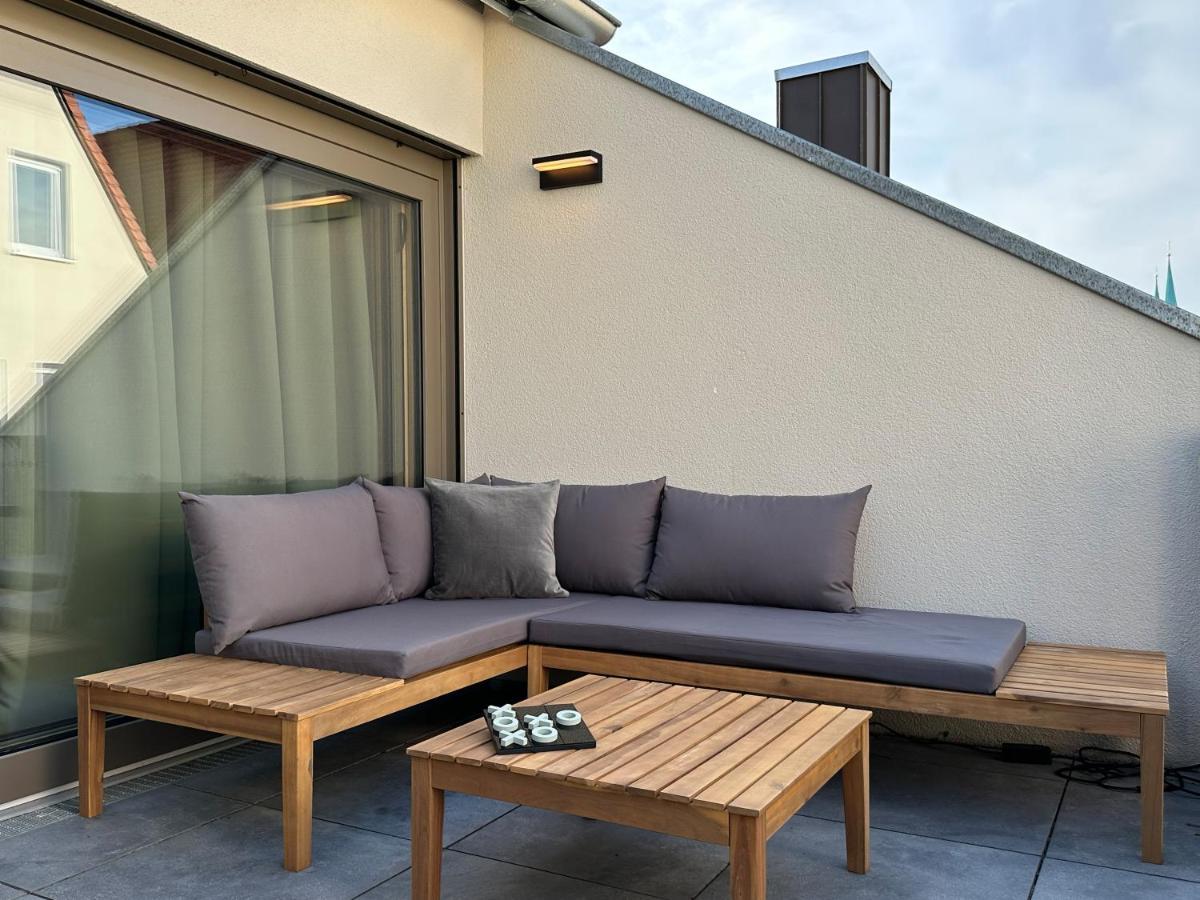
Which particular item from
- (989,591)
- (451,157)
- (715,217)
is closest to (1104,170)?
(715,217)

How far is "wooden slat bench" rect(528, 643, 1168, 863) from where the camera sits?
2.49 m

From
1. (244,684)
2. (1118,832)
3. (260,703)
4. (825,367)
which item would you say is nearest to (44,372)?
(244,684)

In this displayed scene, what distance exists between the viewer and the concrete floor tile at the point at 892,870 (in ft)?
7.43

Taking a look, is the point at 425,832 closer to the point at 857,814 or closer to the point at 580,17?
the point at 857,814

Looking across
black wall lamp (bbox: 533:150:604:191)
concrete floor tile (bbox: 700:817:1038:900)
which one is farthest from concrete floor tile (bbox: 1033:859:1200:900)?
black wall lamp (bbox: 533:150:604:191)

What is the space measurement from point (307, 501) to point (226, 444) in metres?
0.36

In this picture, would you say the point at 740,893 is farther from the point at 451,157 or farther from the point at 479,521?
the point at 451,157

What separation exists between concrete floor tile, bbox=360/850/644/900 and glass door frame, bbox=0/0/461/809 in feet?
3.93

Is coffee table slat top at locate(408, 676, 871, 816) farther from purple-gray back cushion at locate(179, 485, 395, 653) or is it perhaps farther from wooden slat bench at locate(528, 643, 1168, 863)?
purple-gray back cushion at locate(179, 485, 395, 653)

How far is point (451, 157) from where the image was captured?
14.7 ft

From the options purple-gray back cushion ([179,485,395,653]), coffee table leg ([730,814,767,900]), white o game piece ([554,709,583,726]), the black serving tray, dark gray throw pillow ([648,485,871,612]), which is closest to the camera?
coffee table leg ([730,814,767,900])

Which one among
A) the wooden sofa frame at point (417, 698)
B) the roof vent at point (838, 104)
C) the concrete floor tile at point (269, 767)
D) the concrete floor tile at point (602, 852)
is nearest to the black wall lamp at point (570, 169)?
the roof vent at point (838, 104)

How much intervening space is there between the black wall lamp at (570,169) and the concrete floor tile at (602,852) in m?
2.55

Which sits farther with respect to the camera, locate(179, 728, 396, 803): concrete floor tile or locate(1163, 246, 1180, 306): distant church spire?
locate(1163, 246, 1180, 306): distant church spire
